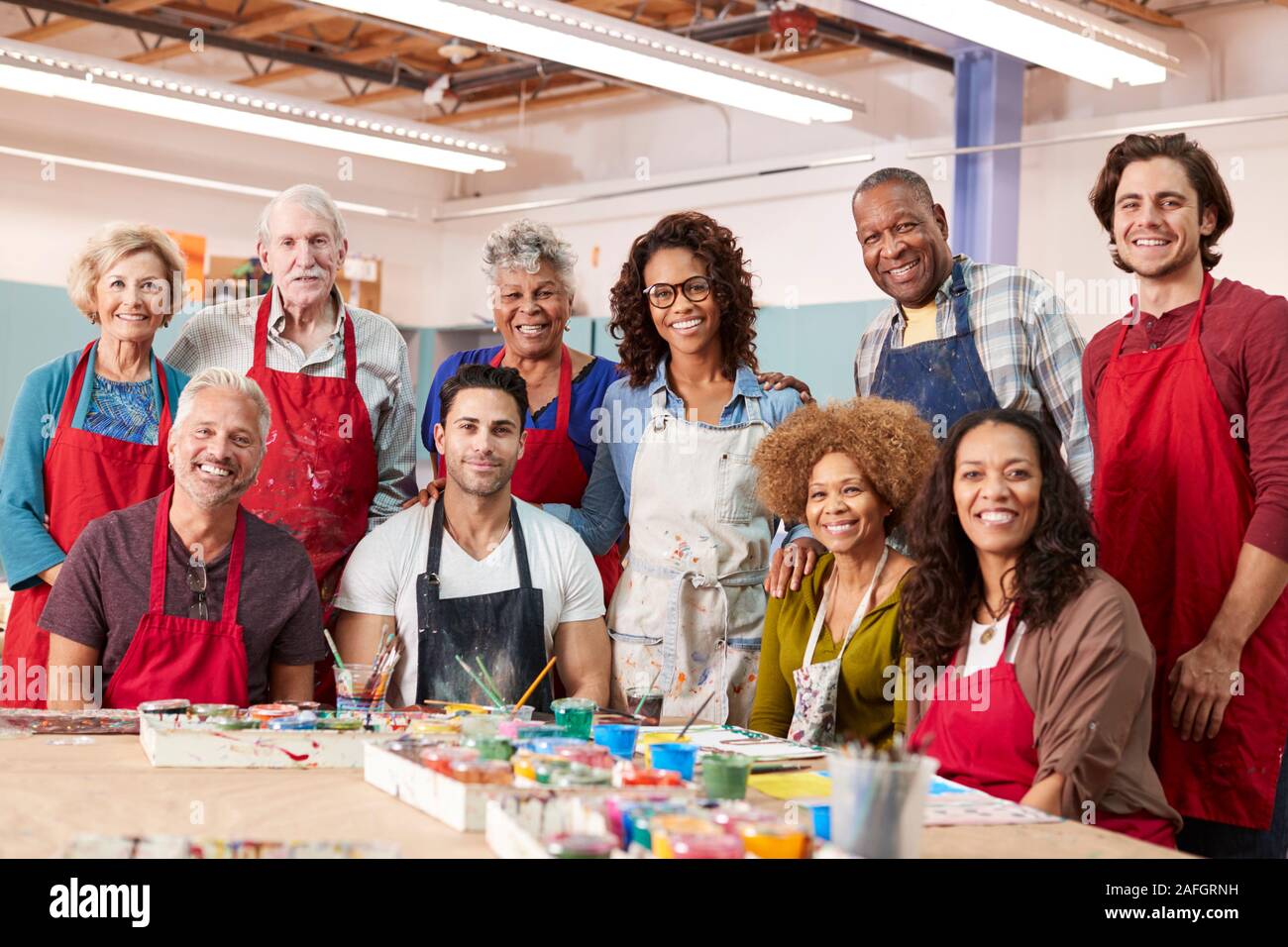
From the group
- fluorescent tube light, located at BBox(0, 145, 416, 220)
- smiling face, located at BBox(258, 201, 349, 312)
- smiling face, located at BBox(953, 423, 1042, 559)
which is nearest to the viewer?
smiling face, located at BBox(953, 423, 1042, 559)

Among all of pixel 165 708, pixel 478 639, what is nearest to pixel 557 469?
pixel 478 639

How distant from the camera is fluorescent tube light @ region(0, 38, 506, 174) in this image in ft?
21.4

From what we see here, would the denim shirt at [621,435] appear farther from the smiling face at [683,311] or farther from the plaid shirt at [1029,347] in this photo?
the plaid shirt at [1029,347]

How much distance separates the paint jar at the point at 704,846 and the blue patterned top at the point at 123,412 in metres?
2.23

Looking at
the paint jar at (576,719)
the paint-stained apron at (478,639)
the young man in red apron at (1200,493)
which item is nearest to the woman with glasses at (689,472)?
the paint-stained apron at (478,639)

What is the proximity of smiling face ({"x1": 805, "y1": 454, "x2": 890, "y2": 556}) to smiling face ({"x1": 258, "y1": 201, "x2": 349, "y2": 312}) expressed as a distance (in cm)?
131

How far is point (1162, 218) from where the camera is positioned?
9.28ft

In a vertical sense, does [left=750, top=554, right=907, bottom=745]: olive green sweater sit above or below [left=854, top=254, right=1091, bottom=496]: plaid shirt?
below

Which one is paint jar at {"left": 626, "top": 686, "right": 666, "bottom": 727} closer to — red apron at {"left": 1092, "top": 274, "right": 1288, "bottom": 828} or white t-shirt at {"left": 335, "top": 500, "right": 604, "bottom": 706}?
white t-shirt at {"left": 335, "top": 500, "right": 604, "bottom": 706}

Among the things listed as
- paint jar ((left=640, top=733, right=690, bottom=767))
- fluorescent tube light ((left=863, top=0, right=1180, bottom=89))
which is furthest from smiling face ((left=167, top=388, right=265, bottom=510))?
fluorescent tube light ((left=863, top=0, right=1180, bottom=89))

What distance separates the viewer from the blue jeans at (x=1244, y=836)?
274 cm

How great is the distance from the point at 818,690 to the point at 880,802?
121 centimetres

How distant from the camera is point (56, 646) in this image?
2.82 m
